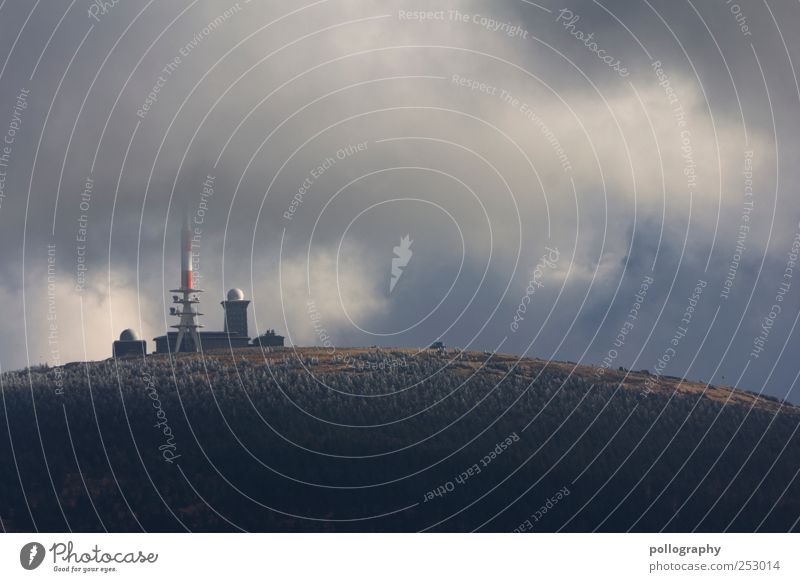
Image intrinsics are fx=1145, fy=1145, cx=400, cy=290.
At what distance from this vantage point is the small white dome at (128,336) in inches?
5545

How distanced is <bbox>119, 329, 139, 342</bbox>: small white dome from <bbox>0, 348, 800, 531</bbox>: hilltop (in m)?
26.0

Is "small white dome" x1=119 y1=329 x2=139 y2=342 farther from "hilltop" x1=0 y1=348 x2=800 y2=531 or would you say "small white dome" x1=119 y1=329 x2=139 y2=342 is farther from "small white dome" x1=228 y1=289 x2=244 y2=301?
"hilltop" x1=0 y1=348 x2=800 y2=531

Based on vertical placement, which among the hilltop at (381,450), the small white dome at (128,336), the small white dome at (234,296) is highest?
the small white dome at (234,296)

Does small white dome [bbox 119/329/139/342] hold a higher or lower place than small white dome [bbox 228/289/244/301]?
lower

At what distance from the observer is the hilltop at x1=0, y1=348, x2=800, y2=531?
83.4 metres

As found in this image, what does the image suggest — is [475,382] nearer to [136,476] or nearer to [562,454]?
[562,454]

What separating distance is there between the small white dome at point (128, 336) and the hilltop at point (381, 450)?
26.0 metres

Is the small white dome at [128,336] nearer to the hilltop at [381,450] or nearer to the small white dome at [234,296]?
the small white dome at [234,296]

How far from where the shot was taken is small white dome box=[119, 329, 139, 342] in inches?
5545

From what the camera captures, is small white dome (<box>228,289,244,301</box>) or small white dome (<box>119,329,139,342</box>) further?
small white dome (<box>228,289,244,301</box>)

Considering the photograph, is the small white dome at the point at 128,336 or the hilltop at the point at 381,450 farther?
the small white dome at the point at 128,336

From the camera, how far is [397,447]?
92.1 metres

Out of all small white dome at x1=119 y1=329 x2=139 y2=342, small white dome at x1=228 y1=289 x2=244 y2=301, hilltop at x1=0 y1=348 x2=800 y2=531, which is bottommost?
hilltop at x1=0 y1=348 x2=800 y2=531

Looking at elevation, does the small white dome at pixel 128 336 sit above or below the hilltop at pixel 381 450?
above
